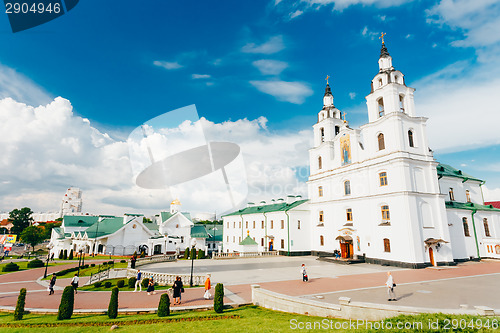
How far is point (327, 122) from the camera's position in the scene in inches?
1734

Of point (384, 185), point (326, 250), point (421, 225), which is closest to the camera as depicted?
point (421, 225)

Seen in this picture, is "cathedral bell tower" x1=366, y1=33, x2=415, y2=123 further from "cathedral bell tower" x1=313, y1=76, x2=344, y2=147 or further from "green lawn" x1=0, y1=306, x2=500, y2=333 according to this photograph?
"green lawn" x1=0, y1=306, x2=500, y2=333

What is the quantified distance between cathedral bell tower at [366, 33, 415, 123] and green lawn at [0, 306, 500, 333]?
28.8 metres

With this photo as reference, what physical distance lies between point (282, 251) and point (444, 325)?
1463 inches

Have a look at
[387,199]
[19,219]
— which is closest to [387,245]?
[387,199]

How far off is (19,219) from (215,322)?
122 metres

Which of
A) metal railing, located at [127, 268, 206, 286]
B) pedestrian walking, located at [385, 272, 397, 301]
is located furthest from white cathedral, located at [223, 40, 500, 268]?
metal railing, located at [127, 268, 206, 286]

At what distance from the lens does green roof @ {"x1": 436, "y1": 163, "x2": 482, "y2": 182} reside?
37934 millimetres

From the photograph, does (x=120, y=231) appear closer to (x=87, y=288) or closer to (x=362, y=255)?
(x=87, y=288)

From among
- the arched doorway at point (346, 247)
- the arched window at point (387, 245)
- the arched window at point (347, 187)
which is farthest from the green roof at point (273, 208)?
the arched window at point (387, 245)

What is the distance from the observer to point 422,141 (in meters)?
32.4

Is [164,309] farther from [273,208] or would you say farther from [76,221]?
[76,221]

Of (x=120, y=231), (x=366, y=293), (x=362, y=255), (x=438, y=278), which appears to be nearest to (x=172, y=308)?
(x=366, y=293)

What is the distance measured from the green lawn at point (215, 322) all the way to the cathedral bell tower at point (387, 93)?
1132 inches
